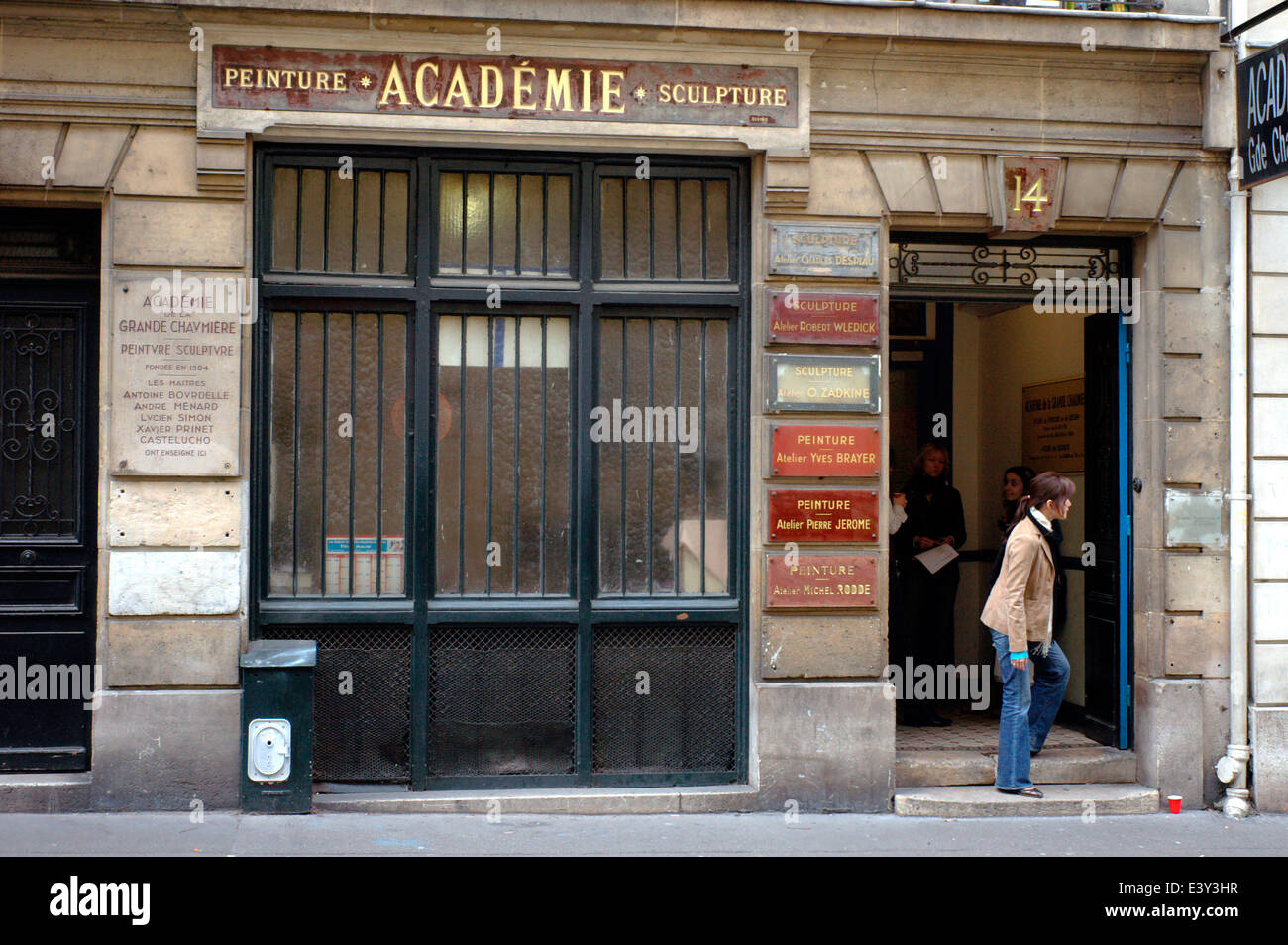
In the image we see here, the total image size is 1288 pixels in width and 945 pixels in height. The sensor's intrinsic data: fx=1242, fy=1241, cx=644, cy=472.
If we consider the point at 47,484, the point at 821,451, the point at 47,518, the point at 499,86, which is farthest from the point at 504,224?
the point at 47,518

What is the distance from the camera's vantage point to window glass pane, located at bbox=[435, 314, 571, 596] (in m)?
7.81

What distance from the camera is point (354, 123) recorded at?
Result: 7395 millimetres

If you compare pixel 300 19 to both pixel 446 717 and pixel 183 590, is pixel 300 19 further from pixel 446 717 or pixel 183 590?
pixel 446 717

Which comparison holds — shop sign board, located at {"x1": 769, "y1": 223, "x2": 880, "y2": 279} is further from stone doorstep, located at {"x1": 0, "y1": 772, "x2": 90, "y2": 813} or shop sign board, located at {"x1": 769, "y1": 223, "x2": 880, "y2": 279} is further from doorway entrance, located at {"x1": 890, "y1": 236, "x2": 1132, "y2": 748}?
stone doorstep, located at {"x1": 0, "y1": 772, "x2": 90, "y2": 813}

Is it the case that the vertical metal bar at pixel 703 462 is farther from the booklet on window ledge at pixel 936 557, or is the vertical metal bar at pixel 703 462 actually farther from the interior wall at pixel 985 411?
the interior wall at pixel 985 411

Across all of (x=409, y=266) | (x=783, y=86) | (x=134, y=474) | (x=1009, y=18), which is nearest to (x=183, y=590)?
(x=134, y=474)

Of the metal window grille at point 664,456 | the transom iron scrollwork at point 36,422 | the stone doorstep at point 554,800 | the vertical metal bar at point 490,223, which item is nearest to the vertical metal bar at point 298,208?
the vertical metal bar at point 490,223

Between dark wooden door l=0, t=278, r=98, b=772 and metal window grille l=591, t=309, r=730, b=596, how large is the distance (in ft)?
10.3

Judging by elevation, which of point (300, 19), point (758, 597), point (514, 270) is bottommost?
point (758, 597)

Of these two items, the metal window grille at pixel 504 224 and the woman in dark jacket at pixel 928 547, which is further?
the woman in dark jacket at pixel 928 547

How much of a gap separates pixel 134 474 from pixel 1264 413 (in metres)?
7.03

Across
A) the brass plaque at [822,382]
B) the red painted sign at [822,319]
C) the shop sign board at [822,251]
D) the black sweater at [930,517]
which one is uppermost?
the shop sign board at [822,251]

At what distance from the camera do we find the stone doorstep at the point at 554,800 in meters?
7.41

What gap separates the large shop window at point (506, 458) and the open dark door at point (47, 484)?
3.50ft
